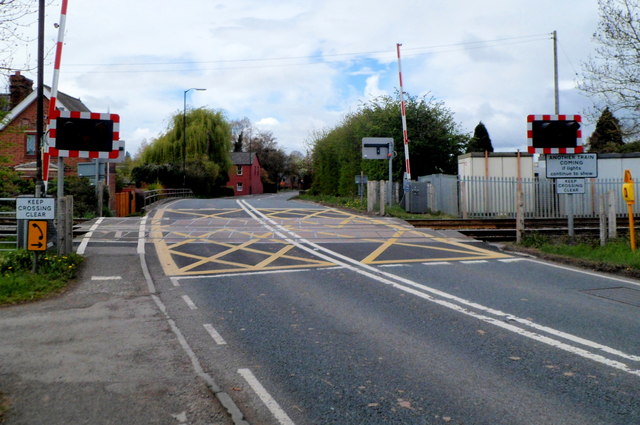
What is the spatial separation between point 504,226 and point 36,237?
14586mm

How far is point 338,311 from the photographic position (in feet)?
25.2

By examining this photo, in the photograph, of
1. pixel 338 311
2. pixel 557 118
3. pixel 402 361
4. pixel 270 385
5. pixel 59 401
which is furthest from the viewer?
pixel 557 118

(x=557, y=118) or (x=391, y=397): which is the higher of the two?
(x=557, y=118)

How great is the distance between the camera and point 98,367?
209 inches

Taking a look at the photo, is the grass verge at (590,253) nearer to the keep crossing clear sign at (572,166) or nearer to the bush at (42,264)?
the keep crossing clear sign at (572,166)

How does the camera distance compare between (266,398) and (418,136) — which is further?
(418,136)

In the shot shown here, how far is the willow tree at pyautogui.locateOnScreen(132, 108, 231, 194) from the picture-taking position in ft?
174

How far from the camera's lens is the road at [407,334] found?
176 inches

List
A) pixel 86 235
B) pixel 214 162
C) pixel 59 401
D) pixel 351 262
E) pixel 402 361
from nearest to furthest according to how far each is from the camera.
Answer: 1. pixel 59 401
2. pixel 402 361
3. pixel 351 262
4. pixel 86 235
5. pixel 214 162

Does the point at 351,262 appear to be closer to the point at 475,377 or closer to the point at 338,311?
the point at 338,311

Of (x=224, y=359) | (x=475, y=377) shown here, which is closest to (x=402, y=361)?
(x=475, y=377)

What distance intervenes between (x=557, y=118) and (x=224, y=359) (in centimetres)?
1115

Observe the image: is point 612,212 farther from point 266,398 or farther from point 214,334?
point 266,398

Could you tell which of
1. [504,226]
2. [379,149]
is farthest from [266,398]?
[379,149]
